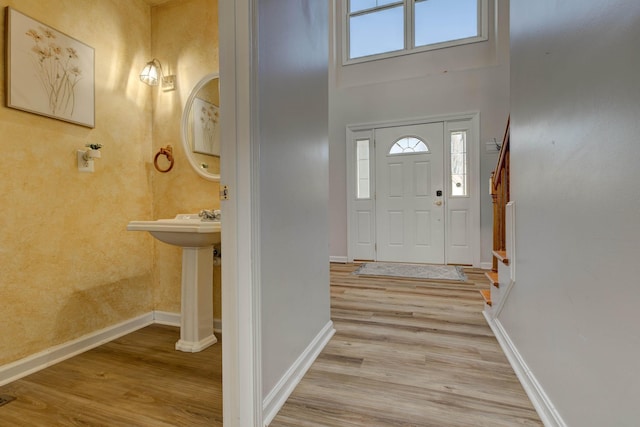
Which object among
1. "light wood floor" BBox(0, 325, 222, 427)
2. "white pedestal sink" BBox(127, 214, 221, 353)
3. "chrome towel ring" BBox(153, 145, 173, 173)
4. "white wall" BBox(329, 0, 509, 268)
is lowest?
"light wood floor" BBox(0, 325, 222, 427)

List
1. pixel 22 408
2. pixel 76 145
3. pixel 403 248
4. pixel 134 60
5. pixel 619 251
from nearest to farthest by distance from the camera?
pixel 619 251 → pixel 22 408 → pixel 76 145 → pixel 134 60 → pixel 403 248

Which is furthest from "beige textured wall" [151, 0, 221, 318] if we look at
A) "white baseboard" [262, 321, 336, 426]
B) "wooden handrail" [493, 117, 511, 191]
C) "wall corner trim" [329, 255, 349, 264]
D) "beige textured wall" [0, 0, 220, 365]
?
"wall corner trim" [329, 255, 349, 264]

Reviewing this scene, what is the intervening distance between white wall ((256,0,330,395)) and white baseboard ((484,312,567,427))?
1.09m

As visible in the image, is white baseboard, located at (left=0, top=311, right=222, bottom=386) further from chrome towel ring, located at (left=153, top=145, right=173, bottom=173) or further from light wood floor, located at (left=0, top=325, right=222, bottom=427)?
chrome towel ring, located at (left=153, top=145, right=173, bottom=173)

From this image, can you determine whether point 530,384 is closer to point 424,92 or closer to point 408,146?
point 408,146

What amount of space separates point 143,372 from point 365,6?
17.8 ft

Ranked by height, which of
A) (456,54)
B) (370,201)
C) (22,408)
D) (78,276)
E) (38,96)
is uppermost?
(456,54)

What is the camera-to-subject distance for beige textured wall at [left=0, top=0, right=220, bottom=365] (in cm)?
163

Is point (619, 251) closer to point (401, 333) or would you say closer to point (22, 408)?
point (401, 333)

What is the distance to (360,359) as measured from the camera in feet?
5.74

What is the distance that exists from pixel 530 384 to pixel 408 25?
4689 mm

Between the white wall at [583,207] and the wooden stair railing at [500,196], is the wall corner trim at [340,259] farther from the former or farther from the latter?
the white wall at [583,207]

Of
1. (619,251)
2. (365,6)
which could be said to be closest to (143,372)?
(619,251)

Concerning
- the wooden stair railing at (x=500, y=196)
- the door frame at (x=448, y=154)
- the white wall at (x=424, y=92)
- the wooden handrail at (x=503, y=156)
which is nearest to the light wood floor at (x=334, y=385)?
the wooden stair railing at (x=500, y=196)
